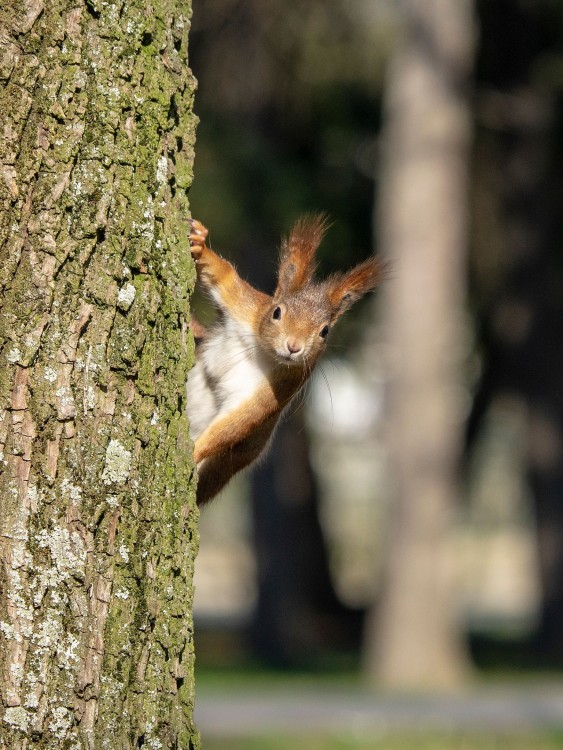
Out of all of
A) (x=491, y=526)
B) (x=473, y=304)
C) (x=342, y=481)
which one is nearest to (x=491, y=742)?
(x=473, y=304)

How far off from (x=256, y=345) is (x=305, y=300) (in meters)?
0.18

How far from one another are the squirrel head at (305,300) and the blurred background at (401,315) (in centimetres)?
312

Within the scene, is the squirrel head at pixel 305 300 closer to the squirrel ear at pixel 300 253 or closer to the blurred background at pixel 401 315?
the squirrel ear at pixel 300 253

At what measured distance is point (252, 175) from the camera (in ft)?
38.4

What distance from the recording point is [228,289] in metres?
3.50

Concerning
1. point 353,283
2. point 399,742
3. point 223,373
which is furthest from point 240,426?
point 399,742

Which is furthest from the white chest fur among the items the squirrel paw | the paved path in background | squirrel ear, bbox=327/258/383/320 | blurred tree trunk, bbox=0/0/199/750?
the paved path in background

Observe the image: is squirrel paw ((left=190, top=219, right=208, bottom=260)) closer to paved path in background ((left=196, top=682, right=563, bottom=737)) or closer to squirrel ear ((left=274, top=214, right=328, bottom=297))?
squirrel ear ((left=274, top=214, right=328, bottom=297))

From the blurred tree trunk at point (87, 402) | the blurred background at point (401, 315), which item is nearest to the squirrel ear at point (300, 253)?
the blurred tree trunk at point (87, 402)

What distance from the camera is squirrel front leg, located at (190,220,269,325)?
3.39 metres

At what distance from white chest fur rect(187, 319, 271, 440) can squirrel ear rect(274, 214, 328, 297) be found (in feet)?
0.56

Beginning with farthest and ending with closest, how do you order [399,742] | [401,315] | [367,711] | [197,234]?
[401,315] → [367,711] → [399,742] → [197,234]

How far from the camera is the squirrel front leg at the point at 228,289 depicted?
339 cm

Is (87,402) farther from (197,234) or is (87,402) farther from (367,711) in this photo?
(367,711)
